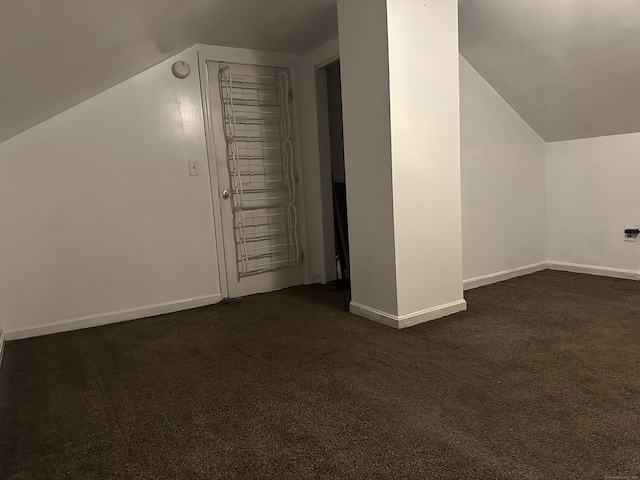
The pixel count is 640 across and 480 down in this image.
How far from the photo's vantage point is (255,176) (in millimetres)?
3738

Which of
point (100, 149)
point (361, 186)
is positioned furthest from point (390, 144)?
point (100, 149)

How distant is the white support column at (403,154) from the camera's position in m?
2.57

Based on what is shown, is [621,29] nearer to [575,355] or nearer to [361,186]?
[361,186]

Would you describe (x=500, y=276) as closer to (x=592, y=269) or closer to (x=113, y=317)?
(x=592, y=269)

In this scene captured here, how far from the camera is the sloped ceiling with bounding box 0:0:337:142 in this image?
60.6 inches

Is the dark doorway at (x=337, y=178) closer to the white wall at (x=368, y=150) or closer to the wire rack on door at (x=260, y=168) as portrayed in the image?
the wire rack on door at (x=260, y=168)

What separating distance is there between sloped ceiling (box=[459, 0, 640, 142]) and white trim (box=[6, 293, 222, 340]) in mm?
2842

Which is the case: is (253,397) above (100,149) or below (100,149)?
below

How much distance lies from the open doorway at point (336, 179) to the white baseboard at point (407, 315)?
33.8 inches

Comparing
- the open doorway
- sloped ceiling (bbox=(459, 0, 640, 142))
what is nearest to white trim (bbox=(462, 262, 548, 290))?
the open doorway

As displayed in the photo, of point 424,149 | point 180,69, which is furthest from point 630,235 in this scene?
point 180,69

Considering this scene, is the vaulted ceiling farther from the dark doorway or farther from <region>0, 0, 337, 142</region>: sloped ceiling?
the dark doorway

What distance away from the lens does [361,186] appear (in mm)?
2838

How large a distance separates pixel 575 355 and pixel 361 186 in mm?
1505
